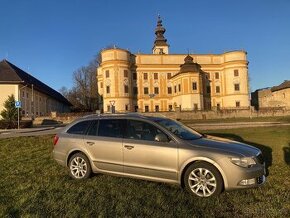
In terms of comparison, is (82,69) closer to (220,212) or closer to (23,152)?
(23,152)

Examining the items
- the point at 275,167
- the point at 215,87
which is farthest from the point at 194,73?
the point at 275,167

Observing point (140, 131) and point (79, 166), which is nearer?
point (140, 131)

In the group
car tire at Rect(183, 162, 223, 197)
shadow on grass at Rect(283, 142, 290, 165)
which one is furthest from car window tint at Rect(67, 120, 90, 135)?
shadow on grass at Rect(283, 142, 290, 165)

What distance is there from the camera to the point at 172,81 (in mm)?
86625

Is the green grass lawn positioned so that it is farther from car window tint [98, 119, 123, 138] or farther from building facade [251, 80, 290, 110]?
building facade [251, 80, 290, 110]

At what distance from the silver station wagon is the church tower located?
8942cm

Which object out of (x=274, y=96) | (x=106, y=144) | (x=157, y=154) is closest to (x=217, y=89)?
(x=274, y=96)

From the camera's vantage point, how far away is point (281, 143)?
47.2ft

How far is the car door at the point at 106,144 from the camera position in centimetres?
807

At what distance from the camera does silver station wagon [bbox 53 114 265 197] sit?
6809 millimetres

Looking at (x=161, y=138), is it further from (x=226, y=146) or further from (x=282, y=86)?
(x=282, y=86)

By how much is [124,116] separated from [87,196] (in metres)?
2.21

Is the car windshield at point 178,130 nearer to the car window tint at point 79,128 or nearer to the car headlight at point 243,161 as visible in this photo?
the car headlight at point 243,161

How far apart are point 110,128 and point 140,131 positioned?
0.86 m
